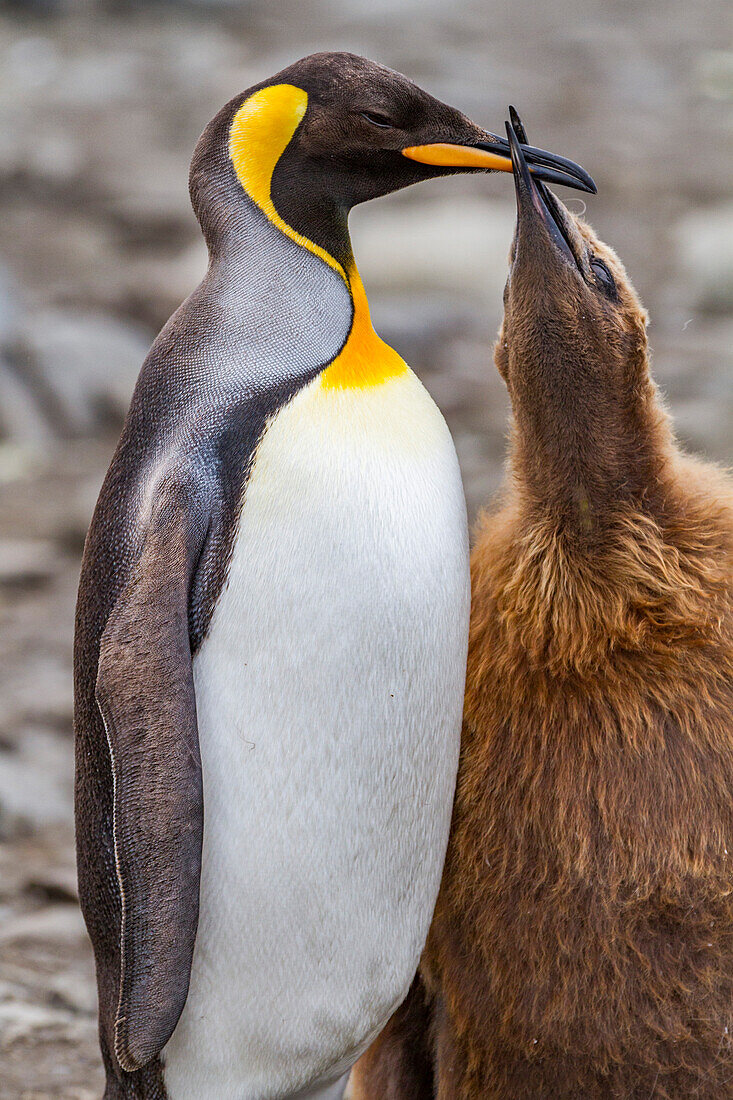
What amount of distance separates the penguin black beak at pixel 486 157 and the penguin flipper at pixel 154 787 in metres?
0.40

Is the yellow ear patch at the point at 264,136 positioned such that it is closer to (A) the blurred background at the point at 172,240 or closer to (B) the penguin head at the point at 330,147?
(B) the penguin head at the point at 330,147

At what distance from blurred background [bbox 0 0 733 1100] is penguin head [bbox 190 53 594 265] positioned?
0.98 metres

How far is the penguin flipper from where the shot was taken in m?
0.90

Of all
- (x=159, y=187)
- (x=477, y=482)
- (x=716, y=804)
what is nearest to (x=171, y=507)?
(x=716, y=804)

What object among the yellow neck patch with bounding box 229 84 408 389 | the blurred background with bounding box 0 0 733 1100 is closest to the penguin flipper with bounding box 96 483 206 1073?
the yellow neck patch with bounding box 229 84 408 389

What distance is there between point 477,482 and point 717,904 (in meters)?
1.87

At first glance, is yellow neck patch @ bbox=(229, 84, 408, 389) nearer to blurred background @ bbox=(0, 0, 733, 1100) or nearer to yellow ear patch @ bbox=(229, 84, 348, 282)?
yellow ear patch @ bbox=(229, 84, 348, 282)

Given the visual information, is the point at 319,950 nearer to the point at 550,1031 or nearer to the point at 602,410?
the point at 550,1031

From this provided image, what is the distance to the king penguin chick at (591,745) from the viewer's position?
104cm

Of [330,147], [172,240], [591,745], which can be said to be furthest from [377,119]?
[172,240]

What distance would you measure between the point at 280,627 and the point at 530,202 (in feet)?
1.39

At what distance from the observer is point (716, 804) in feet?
3.41

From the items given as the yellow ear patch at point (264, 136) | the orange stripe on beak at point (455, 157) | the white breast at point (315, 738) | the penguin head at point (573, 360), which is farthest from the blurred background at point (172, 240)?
the yellow ear patch at point (264, 136)

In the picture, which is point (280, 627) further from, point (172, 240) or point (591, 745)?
point (172, 240)
